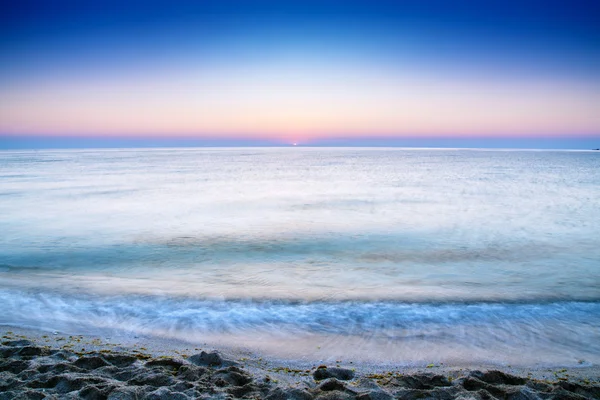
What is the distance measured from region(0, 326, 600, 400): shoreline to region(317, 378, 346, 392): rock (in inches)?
0.4

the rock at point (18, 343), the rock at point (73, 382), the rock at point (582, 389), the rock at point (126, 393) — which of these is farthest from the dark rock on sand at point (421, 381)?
the rock at point (18, 343)

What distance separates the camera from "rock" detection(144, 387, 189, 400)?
3938 millimetres

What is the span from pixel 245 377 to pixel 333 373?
968 mm

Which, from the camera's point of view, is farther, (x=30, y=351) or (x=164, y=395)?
(x=30, y=351)

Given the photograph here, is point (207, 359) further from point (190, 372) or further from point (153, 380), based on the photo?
point (153, 380)

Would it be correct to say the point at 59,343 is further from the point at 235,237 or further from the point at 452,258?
the point at 452,258

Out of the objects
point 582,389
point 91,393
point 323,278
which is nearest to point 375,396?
point 582,389

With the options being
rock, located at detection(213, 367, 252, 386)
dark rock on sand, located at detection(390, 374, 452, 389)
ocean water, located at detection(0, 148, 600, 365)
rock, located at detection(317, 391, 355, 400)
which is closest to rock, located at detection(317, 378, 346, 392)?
rock, located at detection(317, 391, 355, 400)

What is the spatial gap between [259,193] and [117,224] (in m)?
11.1

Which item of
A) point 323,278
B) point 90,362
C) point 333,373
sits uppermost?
point 90,362

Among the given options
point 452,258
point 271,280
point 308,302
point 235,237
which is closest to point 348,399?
point 308,302

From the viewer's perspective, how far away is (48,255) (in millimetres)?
10961

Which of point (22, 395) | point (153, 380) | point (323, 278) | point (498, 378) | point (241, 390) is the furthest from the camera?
point (323, 278)

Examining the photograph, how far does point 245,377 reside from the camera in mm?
4422
